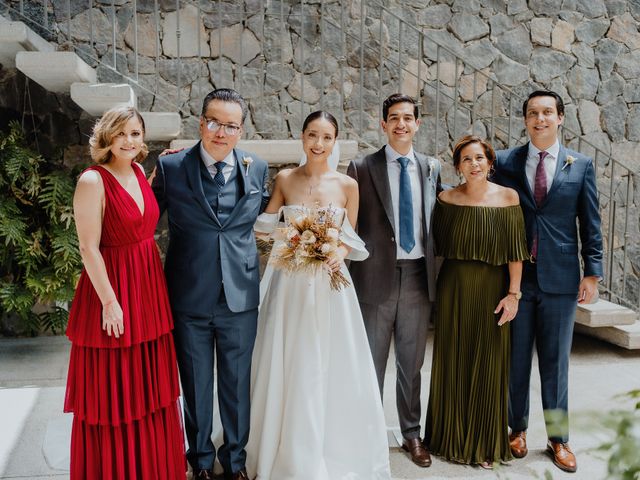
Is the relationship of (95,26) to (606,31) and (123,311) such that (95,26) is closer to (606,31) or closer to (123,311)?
(123,311)

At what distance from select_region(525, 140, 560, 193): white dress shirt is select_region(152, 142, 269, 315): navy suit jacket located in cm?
157

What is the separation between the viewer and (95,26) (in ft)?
19.9

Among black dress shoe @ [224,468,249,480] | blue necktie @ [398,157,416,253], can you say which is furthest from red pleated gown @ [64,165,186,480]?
blue necktie @ [398,157,416,253]

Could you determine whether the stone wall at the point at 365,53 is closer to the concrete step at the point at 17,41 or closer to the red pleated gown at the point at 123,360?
the concrete step at the point at 17,41

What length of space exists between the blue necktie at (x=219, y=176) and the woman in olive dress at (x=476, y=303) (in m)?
1.23

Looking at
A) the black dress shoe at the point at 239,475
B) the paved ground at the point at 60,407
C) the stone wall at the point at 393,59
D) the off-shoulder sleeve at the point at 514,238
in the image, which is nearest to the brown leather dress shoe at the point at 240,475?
the black dress shoe at the point at 239,475

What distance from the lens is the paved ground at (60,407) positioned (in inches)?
127

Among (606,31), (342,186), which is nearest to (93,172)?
(342,186)

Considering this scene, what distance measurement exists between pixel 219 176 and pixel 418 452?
6.04 feet

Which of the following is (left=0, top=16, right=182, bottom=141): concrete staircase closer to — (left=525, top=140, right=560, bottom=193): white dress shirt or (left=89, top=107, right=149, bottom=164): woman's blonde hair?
(left=89, top=107, right=149, bottom=164): woman's blonde hair

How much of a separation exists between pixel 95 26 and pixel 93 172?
13.6 feet

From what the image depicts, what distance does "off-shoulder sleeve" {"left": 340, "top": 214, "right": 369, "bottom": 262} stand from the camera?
3.04 meters

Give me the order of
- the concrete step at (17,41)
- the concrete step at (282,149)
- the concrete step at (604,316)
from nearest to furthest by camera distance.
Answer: the concrete step at (17,41) → the concrete step at (282,149) → the concrete step at (604,316)

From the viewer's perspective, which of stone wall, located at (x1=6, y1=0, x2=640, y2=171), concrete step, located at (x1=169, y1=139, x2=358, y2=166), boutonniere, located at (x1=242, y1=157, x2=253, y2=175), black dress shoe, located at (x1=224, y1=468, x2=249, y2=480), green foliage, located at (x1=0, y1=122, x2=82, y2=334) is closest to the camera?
boutonniere, located at (x1=242, y1=157, x2=253, y2=175)
